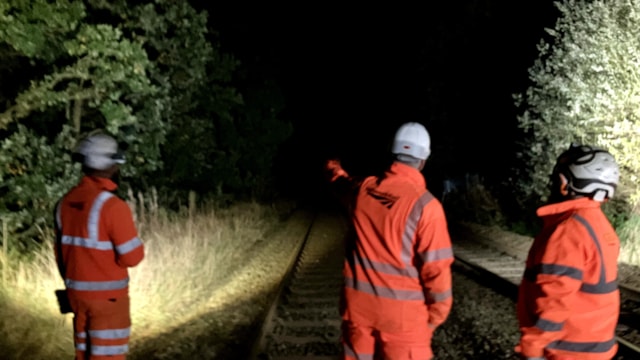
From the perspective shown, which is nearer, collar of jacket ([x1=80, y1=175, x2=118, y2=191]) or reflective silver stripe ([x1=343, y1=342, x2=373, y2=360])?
reflective silver stripe ([x1=343, y1=342, x2=373, y2=360])

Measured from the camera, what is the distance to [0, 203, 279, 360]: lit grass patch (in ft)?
21.6

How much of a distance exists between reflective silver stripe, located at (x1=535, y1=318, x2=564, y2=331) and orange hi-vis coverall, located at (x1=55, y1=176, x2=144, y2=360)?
108 inches

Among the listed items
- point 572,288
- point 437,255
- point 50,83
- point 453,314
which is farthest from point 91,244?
point 453,314

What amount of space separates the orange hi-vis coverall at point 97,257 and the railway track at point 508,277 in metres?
5.38

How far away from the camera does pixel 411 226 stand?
380cm

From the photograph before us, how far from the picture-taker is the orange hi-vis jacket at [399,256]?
12.3 ft

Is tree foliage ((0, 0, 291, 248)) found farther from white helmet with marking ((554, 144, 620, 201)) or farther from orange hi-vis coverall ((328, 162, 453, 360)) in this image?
white helmet with marking ((554, 144, 620, 201))

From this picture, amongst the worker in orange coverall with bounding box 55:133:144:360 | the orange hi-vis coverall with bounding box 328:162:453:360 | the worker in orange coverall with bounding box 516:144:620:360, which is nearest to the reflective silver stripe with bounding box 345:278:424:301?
the orange hi-vis coverall with bounding box 328:162:453:360

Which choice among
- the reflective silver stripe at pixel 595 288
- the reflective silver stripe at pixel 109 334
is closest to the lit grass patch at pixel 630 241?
the reflective silver stripe at pixel 595 288

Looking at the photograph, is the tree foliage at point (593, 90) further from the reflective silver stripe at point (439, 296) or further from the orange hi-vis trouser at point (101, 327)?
the orange hi-vis trouser at point (101, 327)

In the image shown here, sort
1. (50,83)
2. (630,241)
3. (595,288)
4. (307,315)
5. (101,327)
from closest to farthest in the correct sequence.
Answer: (595,288) → (101,327) → (50,83) → (307,315) → (630,241)

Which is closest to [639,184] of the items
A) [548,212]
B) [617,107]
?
[617,107]

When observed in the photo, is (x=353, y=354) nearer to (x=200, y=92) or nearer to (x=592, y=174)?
(x=592, y=174)

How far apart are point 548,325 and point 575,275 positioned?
0.98 ft
